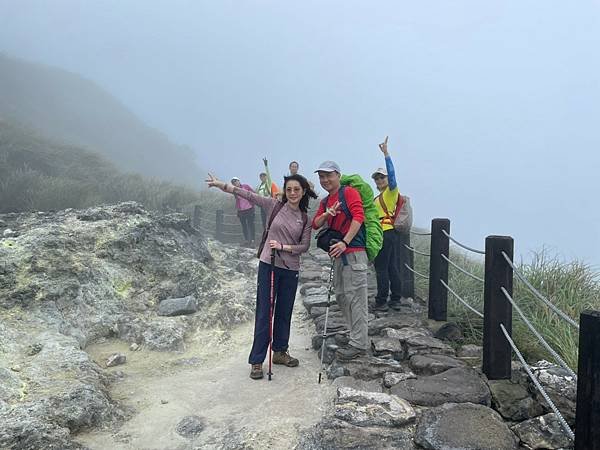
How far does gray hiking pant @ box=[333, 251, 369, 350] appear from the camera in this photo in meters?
4.18

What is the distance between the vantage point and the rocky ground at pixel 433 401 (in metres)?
2.82

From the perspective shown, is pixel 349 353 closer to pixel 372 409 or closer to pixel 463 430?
pixel 372 409

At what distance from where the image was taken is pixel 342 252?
4.12m

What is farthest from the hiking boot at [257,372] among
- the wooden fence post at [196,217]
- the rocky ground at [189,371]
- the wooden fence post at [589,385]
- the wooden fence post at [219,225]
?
the wooden fence post at [196,217]

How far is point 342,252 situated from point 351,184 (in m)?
0.68

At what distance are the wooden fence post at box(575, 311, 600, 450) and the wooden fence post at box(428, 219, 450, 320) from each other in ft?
9.63

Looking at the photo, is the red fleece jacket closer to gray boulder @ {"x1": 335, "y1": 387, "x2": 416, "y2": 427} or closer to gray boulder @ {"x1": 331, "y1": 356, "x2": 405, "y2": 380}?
gray boulder @ {"x1": 331, "y1": 356, "x2": 405, "y2": 380}

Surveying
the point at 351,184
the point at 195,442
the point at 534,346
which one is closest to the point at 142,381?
the point at 195,442

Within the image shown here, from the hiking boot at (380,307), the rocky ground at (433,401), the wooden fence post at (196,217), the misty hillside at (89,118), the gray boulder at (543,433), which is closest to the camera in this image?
the gray boulder at (543,433)

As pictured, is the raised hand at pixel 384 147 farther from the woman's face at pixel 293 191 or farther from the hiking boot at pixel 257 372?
the hiking boot at pixel 257 372

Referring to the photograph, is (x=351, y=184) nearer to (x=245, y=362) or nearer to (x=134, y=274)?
(x=245, y=362)

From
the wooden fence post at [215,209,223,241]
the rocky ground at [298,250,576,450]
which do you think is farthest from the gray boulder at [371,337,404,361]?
the wooden fence post at [215,209,223,241]

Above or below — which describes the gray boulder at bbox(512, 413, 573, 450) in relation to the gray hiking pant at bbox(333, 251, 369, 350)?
below

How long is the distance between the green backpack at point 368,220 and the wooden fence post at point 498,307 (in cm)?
102
